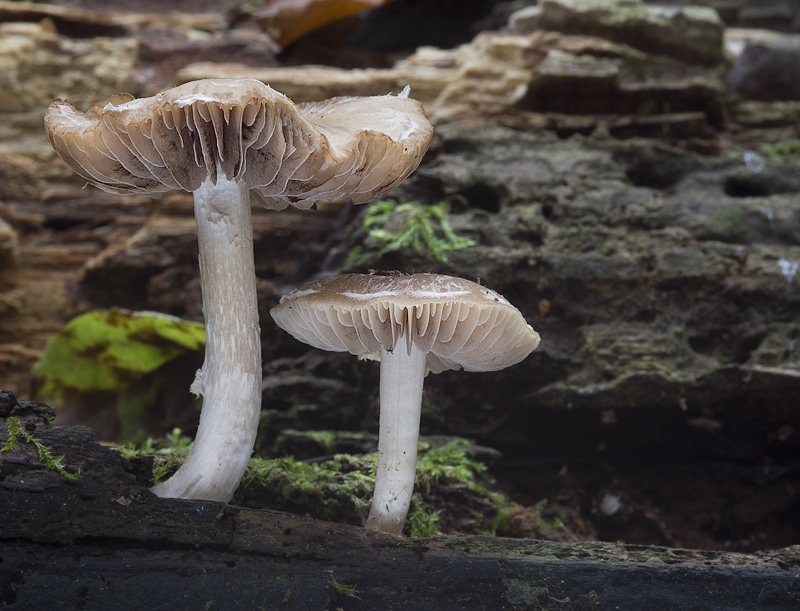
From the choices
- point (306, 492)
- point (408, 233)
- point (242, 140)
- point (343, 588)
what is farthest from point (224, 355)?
point (408, 233)

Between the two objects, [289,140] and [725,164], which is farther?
[725,164]

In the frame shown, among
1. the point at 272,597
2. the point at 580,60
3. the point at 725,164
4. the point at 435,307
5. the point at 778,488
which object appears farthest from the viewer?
the point at 580,60

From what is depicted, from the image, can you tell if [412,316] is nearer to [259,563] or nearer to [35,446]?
[259,563]

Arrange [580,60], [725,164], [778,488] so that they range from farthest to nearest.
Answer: [580,60] → [725,164] → [778,488]

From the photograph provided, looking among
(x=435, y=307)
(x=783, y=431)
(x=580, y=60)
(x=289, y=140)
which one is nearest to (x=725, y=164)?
(x=580, y=60)

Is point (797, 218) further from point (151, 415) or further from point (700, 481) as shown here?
point (151, 415)

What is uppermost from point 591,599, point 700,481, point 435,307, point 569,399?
point 435,307
